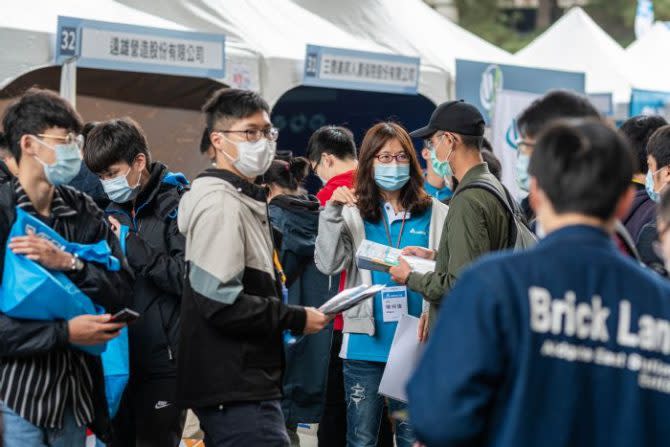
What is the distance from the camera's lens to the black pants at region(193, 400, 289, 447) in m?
→ 3.79

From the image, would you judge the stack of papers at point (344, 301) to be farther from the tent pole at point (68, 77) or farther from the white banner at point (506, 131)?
the white banner at point (506, 131)

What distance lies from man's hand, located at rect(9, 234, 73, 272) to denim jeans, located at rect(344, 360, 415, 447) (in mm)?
1915

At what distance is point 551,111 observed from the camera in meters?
3.16

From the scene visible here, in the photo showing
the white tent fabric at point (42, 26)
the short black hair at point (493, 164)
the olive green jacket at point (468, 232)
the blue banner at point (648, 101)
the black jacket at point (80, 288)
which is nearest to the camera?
the black jacket at point (80, 288)

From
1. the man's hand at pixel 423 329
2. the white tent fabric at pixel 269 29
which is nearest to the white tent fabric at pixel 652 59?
the white tent fabric at pixel 269 29

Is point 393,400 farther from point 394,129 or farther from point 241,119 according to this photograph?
point 241,119

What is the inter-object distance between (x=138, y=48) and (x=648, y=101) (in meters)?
8.24

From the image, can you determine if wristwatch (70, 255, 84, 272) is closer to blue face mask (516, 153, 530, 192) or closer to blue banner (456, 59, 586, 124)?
blue face mask (516, 153, 530, 192)

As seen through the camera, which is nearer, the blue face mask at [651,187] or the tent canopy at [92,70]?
the blue face mask at [651,187]

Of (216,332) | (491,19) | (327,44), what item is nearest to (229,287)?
(216,332)

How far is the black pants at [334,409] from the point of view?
5.98 meters

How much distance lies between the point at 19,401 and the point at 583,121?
6.98 ft

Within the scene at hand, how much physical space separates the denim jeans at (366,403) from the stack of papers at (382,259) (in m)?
0.63

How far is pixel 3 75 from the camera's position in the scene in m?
7.32
